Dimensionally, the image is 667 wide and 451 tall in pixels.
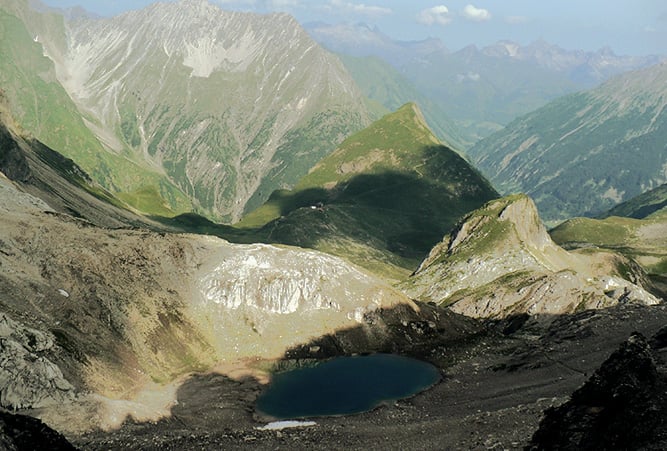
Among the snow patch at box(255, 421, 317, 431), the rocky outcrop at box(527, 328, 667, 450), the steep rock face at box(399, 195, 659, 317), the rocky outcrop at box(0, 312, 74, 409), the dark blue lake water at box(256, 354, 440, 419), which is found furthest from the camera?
the steep rock face at box(399, 195, 659, 317)

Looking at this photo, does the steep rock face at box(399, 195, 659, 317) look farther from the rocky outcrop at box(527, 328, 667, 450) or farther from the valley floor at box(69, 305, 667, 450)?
the rocky outcrop at box(527, 328, 667, 450)

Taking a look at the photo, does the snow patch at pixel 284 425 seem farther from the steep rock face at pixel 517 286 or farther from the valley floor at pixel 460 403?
the steep rock face at pixel 517 286

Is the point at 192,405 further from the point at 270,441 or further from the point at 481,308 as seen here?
the point at 481,308

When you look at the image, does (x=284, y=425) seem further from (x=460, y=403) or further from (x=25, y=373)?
(x=25, y=373)

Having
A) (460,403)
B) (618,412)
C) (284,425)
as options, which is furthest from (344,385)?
(618,412)

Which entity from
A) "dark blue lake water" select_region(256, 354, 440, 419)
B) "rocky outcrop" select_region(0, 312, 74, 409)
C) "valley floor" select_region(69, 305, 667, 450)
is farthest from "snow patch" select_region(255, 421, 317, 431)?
"rocky outcrop" select_region(0, 312, 74, 409)

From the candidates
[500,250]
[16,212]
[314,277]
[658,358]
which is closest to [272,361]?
[314,277]
